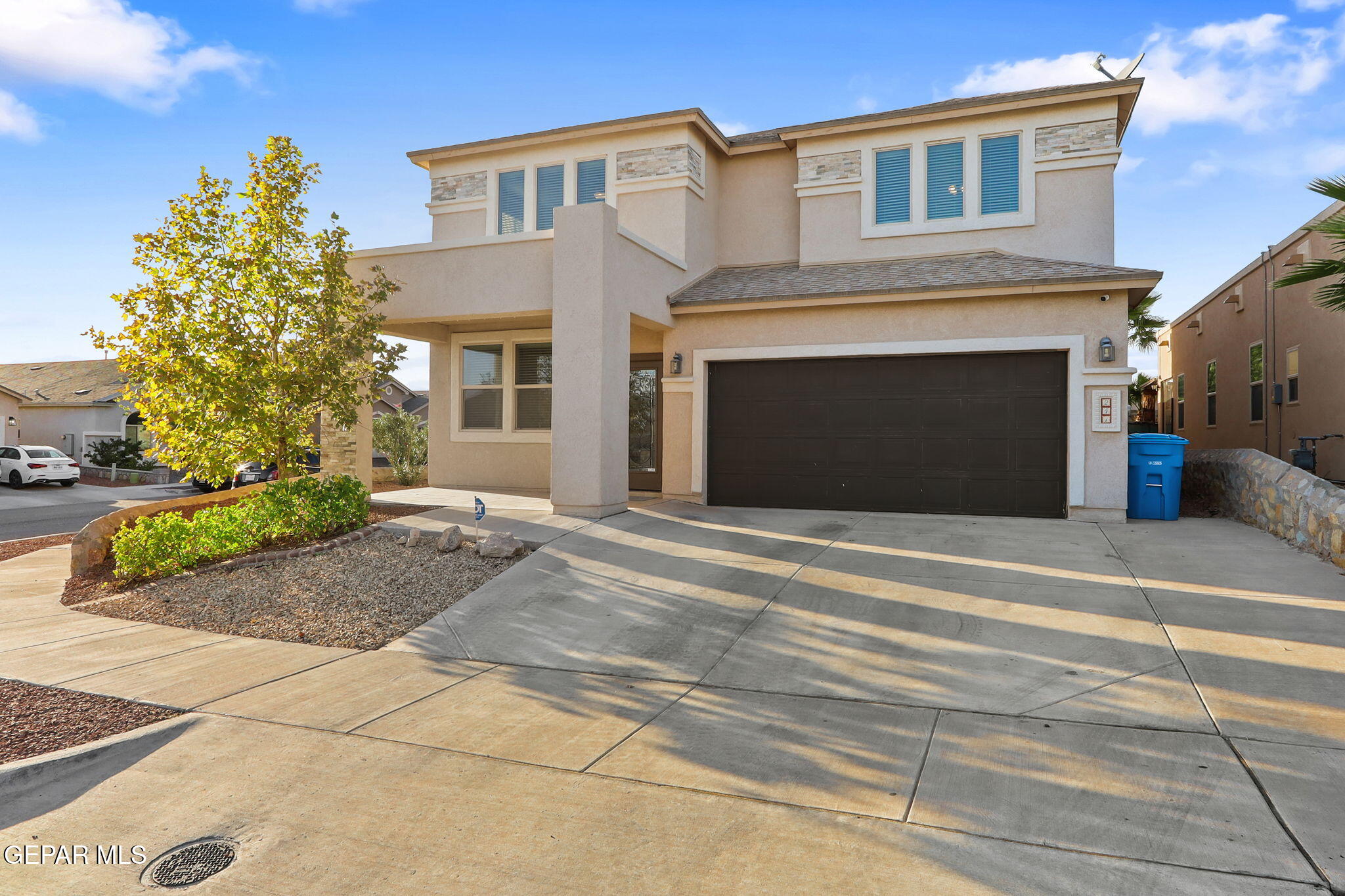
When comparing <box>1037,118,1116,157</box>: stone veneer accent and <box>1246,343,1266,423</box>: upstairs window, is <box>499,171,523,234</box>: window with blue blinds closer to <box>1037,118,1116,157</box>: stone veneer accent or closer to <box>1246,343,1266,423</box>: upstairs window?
<box>1037,118,1116,157</box>: stone veneer accent

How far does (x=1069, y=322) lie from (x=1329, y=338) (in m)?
6.17

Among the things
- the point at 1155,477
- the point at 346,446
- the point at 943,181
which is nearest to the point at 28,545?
the point at 346,446

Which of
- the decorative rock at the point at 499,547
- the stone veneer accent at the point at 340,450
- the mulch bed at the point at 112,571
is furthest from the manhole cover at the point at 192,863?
the stone veneer accent at the point at 340,450

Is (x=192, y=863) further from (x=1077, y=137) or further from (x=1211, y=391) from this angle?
(x=1211, y=391)

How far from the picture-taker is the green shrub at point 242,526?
8367mm

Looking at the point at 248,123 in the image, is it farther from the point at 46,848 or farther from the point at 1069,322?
the point at 1069,322

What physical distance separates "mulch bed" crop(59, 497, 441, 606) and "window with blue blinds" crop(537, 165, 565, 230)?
6.48 metres

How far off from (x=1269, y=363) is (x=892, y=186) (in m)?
9.08

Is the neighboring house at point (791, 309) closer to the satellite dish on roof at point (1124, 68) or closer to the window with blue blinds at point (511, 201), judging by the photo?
the window with blue blinds at point (511, 201)

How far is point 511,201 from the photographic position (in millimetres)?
15336

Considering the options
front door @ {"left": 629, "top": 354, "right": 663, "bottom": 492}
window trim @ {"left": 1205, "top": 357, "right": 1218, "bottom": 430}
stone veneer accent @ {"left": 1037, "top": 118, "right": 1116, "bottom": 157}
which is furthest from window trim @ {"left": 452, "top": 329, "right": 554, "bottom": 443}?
window trim @ {"left": 1205, "top": 357, "right": 1218, "bottom": 430}

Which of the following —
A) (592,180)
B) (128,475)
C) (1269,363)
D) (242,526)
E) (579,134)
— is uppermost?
(579,134)

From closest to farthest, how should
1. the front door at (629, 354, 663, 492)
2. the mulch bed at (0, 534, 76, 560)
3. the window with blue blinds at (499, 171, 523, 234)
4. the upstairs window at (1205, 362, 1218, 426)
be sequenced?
the mulch bed at (0, 534, 76, 560) < the front door at (629, 354, 663, 492) < the window with blue blinds at (499, 171, 523, 234) < the upstairs window at (1205, 362, 1218, 426)

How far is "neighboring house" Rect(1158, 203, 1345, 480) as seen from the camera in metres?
13.5
